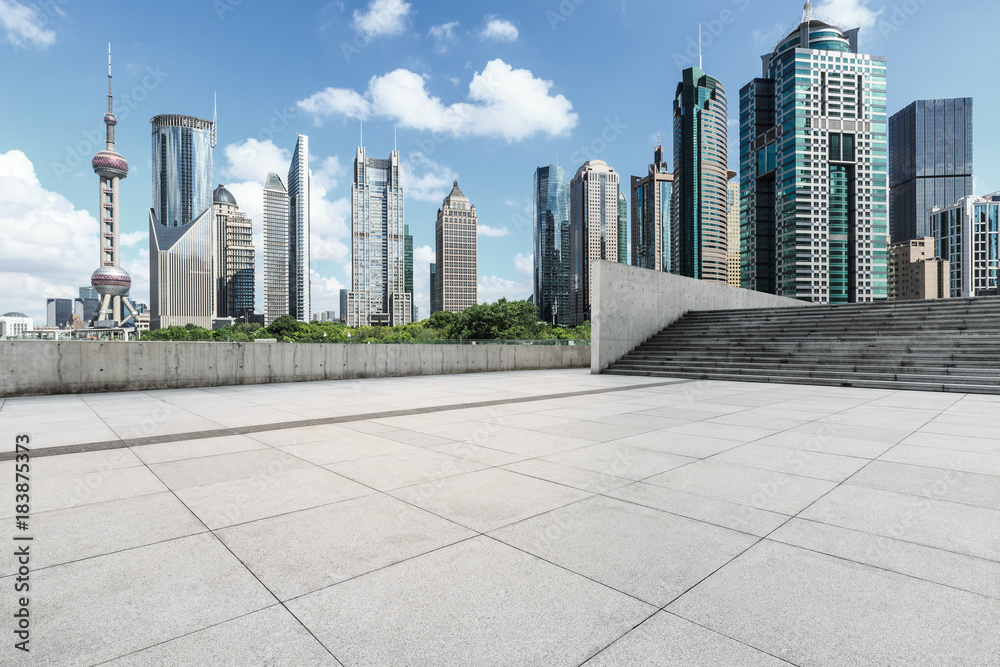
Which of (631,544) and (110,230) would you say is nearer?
(631,544)

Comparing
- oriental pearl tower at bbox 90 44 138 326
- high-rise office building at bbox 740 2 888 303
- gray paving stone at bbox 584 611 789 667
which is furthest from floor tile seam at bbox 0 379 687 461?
oriental pearl tower at bbox 90 44 138 326

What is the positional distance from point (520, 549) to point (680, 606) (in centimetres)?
103

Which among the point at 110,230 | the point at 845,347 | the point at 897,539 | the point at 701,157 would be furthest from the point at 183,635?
the point at 701,157

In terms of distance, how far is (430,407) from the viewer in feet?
32.1

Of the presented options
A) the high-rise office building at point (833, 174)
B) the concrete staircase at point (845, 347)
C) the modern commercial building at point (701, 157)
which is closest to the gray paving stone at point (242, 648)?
the concrete staircase at point (845, 347)

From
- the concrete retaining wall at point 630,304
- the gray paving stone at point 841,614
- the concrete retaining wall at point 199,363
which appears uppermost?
the concrete retaining wall at point 630,304

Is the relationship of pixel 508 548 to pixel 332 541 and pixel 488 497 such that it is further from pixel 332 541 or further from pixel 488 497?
pixel 332 541

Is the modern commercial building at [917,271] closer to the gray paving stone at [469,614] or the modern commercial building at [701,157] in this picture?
the modern commercial building at [701,157]

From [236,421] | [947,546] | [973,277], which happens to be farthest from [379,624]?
[973,277]

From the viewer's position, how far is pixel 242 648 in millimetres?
2213

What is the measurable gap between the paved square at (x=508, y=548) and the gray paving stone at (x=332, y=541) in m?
0.02

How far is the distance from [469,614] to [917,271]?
220m

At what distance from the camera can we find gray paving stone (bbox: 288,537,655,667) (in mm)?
2191

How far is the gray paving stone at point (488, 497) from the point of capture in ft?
12.6
